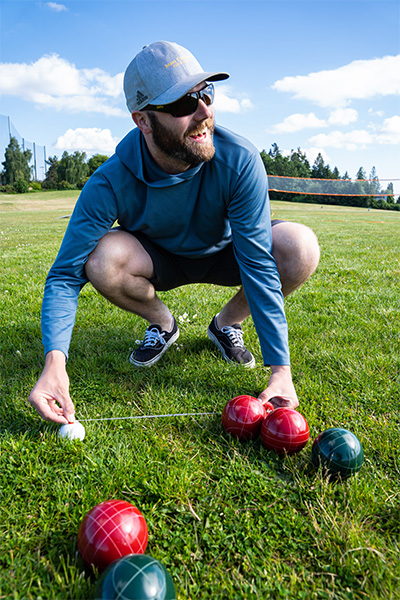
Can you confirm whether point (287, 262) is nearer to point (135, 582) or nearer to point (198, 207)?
point (198, 207)

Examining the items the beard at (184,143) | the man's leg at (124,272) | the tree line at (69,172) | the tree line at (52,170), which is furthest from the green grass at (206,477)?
the tree line at (52,170)

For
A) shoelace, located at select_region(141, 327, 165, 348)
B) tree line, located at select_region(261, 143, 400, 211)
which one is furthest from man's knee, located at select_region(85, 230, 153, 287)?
tree line, located at select_region(261, 143, 400, 211)

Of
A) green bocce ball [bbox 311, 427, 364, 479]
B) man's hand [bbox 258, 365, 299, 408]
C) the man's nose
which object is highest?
the man's nose

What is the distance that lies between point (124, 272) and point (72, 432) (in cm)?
114

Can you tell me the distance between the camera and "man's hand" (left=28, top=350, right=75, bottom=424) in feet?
6.98

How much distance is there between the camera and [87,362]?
3150mm

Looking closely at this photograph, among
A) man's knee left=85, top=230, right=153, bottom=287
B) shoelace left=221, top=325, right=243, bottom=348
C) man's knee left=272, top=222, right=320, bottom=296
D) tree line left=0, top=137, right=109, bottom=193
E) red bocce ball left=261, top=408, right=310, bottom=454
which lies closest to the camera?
red bocce ball left=261, top=408, right=310, bottom=454

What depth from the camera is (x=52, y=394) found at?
219 centimetres

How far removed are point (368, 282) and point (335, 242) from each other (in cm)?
482

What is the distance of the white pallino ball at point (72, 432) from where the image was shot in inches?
89.6

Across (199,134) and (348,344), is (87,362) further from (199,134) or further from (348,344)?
(348,344)

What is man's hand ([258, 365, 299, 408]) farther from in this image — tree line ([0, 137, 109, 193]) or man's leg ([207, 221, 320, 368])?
tree line ([0, 137, 109, 193])

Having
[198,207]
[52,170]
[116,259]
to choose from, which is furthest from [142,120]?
[52,170]

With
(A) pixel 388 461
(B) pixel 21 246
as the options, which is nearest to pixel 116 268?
(A) pixel 388 461
